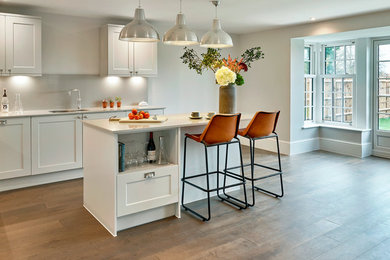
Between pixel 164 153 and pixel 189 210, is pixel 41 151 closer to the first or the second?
pixel 164 153

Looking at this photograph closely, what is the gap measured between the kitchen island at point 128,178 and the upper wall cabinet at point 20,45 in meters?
1.82

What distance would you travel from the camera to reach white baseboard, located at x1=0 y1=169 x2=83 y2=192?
4.37m

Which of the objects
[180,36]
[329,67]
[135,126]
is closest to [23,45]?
[180,36]

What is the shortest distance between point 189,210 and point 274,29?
4531 millimetres

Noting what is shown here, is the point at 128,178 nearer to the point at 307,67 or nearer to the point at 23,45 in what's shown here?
the point at 23,45

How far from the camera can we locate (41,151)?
14.9 feet

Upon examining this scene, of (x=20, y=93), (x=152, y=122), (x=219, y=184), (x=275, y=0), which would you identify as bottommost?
(x=219, y=184)

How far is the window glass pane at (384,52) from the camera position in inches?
241

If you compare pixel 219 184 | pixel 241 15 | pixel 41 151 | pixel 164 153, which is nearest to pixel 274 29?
pixel 241 15

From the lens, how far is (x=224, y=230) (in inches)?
124

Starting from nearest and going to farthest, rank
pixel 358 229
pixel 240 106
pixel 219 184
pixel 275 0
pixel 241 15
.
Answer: pixel 358 229
pixel 219 184
pixel 275 0
pixel 241 15
pixel 240 106

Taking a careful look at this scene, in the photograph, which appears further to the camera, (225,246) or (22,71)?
(22,71)

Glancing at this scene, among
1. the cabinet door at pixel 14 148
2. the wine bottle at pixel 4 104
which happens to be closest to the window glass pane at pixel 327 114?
the cabinet door at pixel 14 148

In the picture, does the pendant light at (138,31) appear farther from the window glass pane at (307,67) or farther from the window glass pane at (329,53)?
the window glass pane at (329,53)
